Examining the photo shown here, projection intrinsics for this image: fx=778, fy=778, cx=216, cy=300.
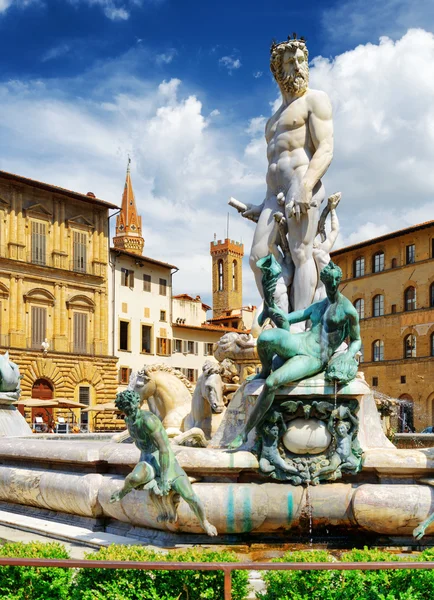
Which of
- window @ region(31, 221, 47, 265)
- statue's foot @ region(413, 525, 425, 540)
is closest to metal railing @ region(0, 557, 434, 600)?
statue's foot @ region(413, 525, 425, 540)

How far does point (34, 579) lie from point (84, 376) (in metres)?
43.4

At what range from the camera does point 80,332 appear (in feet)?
158

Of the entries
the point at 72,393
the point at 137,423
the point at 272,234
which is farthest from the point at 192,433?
the point at 72,393

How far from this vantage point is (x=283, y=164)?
9.54 m

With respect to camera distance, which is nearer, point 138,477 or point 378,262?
point 138,477

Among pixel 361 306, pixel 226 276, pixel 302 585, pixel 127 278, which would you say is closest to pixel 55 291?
pixel 127 278

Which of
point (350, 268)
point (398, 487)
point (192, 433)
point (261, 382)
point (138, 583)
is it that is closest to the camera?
point (138, 583)

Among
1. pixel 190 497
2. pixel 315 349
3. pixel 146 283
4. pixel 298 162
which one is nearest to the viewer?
pixel 190 497

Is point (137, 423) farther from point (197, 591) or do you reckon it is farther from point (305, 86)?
point (305, 86)

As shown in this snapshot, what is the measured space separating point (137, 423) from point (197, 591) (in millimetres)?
1588

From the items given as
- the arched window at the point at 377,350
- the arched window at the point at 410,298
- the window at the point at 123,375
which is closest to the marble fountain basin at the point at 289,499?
the window at the point at 123,375

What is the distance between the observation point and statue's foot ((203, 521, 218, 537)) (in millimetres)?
5246

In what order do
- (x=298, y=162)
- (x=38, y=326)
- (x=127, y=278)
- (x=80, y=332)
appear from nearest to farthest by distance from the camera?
1. (x=298, y=162)
2. (x=38, y=326)
3. (x=80, y=332)
4. (x=127, y=278)

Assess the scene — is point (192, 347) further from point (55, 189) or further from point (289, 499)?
point (289, 499)
